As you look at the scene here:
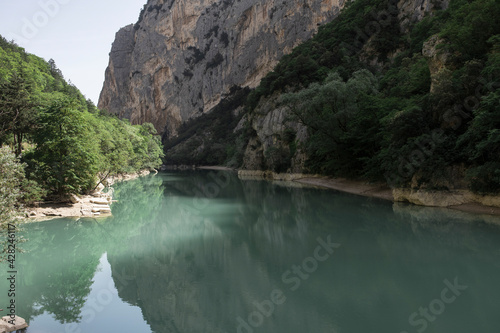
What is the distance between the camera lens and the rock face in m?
74.2

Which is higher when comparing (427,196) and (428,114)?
(428,114)

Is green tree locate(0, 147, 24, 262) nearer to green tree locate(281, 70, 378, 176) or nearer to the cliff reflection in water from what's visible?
the cliff reflection in water

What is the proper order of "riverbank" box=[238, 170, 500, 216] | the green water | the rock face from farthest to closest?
the rock face < "riverbank" box=[238, 170, 500, 216] < the green water

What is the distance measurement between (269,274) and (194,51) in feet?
358

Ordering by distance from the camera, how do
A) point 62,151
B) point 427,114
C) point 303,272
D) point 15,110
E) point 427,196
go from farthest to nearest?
point 15,110 → point 62,151 → point 427,114 → point 427,196 → point 303,272

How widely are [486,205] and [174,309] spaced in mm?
15089

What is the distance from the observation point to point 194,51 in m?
109

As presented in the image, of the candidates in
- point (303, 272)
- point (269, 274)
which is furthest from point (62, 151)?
point (303, 272)

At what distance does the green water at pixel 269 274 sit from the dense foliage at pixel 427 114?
9.32ft

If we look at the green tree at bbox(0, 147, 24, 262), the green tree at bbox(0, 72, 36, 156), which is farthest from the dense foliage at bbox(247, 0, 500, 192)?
the green tree at bbox(0, 72, 36, 156)

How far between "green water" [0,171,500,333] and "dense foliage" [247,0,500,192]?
9.32 feet

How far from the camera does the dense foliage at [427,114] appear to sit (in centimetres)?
1528

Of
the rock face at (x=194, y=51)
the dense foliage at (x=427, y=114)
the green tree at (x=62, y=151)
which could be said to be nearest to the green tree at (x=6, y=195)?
the green tree at (x=62, y=151)

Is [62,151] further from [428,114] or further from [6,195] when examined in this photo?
[428,114]
